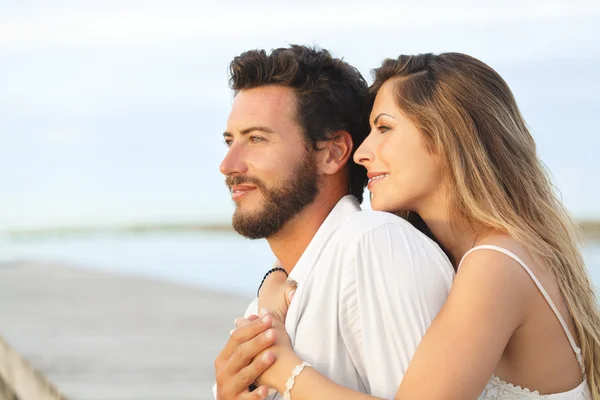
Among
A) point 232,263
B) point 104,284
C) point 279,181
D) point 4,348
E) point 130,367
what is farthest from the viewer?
point 232,263

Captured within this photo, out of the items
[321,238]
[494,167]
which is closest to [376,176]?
[321,238]

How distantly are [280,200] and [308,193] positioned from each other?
0.10m

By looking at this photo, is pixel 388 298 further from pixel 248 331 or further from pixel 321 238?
pixel 321 238

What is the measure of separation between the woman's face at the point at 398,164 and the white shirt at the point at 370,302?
240 millimetres

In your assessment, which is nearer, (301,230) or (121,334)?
(301,230)

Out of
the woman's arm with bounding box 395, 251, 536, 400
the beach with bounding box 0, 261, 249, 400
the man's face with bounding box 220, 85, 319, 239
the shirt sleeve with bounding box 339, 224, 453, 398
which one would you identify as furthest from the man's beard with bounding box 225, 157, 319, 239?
the beach with bounding box 0, 261, 249, 400

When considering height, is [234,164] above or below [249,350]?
above

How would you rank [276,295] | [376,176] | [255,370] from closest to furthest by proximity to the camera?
1. [255,370]
2. [376,176]
3. [276,295]

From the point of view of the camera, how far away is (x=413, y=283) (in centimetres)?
227

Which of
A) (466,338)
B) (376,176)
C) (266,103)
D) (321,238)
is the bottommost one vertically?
(466,338)

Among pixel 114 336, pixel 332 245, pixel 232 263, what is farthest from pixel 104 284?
pixel 332 245

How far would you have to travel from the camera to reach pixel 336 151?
10.7ft

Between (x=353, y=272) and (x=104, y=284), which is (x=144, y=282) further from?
(x=353, y=272)

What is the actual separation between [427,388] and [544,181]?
33.8 inches
